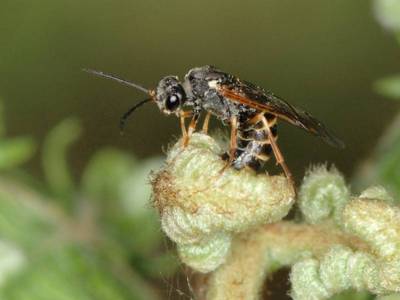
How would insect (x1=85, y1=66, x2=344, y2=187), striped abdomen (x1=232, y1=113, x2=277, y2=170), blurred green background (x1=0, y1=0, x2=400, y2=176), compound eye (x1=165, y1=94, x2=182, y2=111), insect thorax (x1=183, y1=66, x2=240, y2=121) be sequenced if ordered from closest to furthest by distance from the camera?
1. striped abdomen (x1=232, y1=113, x2=277, y2=170)
2. insect (x1=85, y1=66, x2=344, y2=187)
3. compound eye (x1=165, y1=94, x2=182, y2=111)
4. insect thorax (x1=183, y1=66, x2=240, y2=121)
5. blurred green background (x1=0, y1=0, x2=400, y2=176)

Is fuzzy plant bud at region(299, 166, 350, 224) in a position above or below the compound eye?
below

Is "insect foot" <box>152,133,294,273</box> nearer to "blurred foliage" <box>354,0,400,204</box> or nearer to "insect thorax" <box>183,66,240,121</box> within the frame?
"insect thorax" <box>183,66,240,121</box>

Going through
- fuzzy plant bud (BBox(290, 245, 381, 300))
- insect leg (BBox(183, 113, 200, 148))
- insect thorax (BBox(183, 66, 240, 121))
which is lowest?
fuzzy plant bud (BBox(290, 245, 381, 300))

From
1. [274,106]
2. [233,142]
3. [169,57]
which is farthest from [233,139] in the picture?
[169,57]

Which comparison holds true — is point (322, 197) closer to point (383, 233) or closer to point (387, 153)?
point (383, 233)

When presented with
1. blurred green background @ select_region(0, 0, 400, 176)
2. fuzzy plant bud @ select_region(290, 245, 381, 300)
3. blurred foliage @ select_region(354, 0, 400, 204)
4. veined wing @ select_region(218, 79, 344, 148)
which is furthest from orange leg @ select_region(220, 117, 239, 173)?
blurred green background @ select_region(0, 0, 400, 176)


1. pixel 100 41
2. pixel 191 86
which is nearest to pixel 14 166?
pixel 191 86
